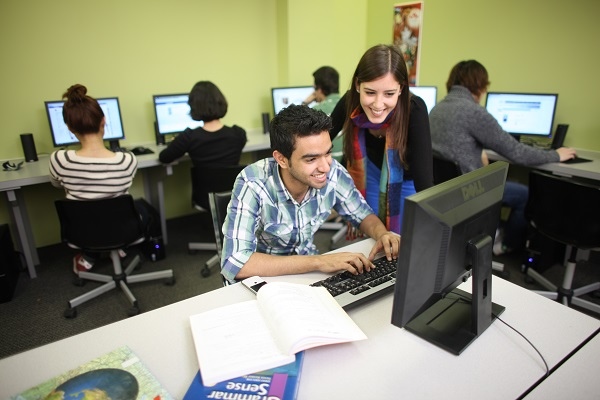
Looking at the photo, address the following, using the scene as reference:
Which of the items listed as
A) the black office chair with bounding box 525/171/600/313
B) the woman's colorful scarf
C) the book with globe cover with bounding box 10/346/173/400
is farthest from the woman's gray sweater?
the book with globe cover with bounding box 10/346/173/400

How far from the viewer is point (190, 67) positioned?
366 centimetres

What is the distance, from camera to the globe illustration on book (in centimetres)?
80

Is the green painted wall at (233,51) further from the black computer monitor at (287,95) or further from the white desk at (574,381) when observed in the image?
the white desk at (574,381)

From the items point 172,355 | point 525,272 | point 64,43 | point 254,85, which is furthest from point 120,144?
point 525,272

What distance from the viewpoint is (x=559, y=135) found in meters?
3.10

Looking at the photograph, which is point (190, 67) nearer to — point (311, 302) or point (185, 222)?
point (185, 222)

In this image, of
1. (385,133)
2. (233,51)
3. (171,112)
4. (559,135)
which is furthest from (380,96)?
(233,51)

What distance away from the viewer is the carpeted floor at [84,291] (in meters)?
2.26

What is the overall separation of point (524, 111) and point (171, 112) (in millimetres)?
2926

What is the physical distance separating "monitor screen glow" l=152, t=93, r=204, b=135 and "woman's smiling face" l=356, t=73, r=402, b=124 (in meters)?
2.05

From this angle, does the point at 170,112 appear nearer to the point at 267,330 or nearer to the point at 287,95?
the point at 287,95

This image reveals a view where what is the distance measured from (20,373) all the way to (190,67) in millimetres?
3219

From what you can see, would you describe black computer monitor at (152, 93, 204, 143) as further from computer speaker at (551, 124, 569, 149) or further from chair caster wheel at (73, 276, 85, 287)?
computer speaker at (551, 124, 569, 149)

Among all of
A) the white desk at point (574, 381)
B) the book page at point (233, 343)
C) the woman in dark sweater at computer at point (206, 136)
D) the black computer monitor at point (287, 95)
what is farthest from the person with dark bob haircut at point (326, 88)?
the white desk at point (574, 381)
